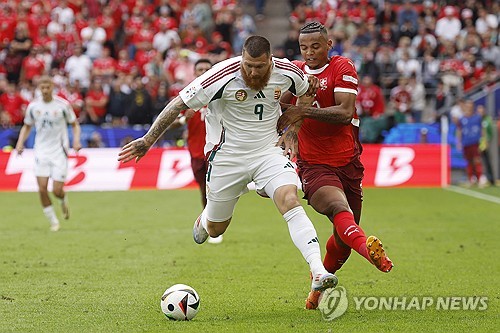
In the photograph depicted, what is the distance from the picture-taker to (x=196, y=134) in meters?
14.0

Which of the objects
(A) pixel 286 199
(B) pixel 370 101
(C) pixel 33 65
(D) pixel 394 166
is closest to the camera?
(A) pixel 286 199

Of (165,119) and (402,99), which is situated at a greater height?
(165,119)

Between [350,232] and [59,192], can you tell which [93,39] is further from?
[350,232]

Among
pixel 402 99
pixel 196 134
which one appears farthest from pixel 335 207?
pixel 402 99

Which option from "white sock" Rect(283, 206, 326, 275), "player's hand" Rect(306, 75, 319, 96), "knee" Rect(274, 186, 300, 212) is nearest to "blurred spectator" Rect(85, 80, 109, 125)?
"player's hand" Rect(306, 75, 319, 96)

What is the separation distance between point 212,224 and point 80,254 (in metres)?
4.31

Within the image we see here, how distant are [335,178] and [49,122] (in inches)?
329

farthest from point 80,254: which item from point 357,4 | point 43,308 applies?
point 357,4

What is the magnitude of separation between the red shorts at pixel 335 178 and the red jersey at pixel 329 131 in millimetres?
56

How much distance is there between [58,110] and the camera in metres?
15.6

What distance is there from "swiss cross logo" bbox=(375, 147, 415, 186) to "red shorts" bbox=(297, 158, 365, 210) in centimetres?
1500

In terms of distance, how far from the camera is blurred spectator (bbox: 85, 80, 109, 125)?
87.9ft

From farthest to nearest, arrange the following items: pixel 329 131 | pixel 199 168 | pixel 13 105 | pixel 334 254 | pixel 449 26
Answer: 1. pixel 449 26
2. pixel 13 105
3. pixel 199 168
4. pixel 334 254
5. pixel 329 131

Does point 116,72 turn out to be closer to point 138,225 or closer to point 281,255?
point 138,225
